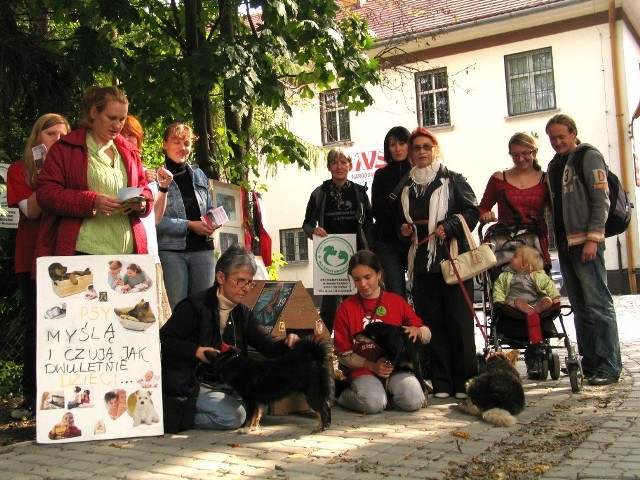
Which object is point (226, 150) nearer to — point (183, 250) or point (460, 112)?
point (183, 250)

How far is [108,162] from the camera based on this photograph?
5.36m

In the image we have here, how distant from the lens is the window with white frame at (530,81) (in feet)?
77.0

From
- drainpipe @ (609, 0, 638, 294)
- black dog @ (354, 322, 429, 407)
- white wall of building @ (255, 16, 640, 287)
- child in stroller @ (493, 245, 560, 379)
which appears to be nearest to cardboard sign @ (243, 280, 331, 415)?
black dog @ (354, 322, 429, 407)

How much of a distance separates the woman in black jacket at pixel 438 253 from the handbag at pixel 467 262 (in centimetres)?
6

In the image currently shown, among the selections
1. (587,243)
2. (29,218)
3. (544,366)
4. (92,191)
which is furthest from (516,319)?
(29,218)

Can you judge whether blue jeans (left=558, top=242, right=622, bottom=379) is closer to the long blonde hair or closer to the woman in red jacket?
the woman in red jacket

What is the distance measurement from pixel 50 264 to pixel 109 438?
1131 mm

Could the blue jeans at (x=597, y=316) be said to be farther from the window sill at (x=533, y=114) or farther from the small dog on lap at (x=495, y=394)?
the window sill at (x=533, y=114)

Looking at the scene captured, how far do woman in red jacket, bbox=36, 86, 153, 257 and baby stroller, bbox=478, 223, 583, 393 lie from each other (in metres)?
3.07

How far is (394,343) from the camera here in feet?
19.0

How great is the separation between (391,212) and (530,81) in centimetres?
1822

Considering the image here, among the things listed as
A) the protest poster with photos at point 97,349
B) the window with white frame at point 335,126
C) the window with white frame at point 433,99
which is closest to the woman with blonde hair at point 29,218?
the protest poster with photos at point 97,349

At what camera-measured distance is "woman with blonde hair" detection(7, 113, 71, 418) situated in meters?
5.47

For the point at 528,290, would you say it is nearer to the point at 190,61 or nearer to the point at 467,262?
the point at 467,262
